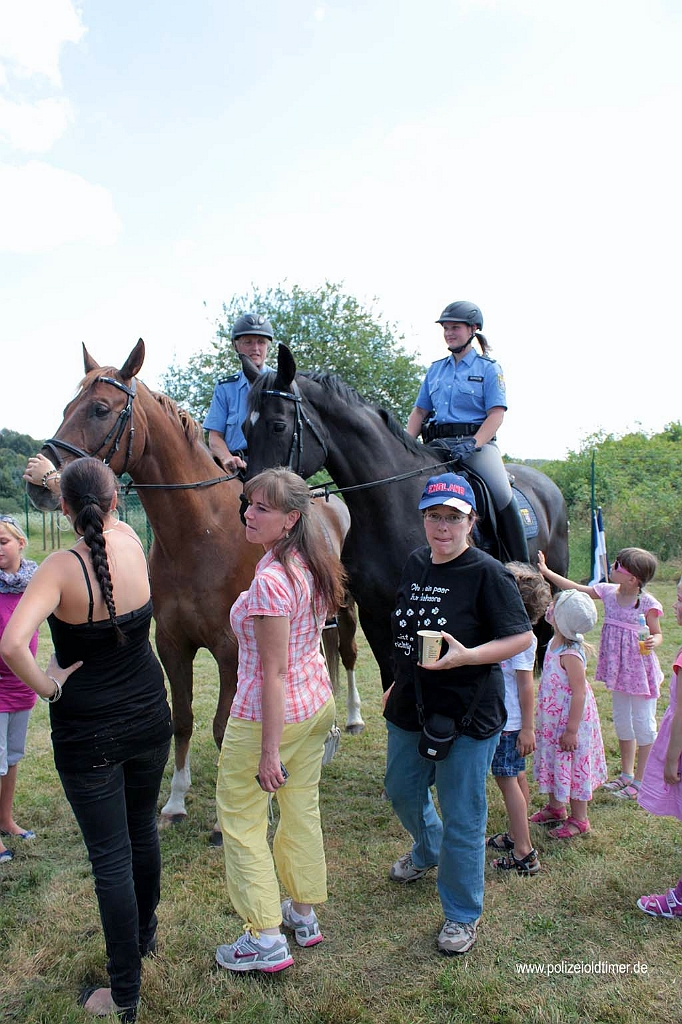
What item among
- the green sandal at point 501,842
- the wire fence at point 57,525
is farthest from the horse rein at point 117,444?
the wire fence at point 57,525

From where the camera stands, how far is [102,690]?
8.05 feet

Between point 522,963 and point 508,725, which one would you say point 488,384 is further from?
point 522,963

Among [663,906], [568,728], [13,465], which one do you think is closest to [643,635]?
[568,728]

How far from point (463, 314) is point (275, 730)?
10.7 feet

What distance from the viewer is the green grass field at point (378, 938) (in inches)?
101

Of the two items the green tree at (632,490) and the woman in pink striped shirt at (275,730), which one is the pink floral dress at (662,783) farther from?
the green tree at (632,490)

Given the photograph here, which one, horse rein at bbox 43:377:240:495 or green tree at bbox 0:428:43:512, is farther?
green tree at bbox 0:428:43:512

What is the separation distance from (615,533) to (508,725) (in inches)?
527

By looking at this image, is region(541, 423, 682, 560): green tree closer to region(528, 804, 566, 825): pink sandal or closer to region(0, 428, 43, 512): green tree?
region(528, 804, 566, 825): pink sandal

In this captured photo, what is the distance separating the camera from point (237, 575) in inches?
168

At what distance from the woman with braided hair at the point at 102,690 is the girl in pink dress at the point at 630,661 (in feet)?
9.52

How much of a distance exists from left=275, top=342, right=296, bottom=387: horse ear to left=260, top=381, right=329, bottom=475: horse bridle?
0.18 ft

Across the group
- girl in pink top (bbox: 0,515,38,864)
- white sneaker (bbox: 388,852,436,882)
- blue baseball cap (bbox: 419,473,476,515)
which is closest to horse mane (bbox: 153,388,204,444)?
girl in pink top (bbox: 0,515,38,864)

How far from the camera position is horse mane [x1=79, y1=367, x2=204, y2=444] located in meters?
3.97
